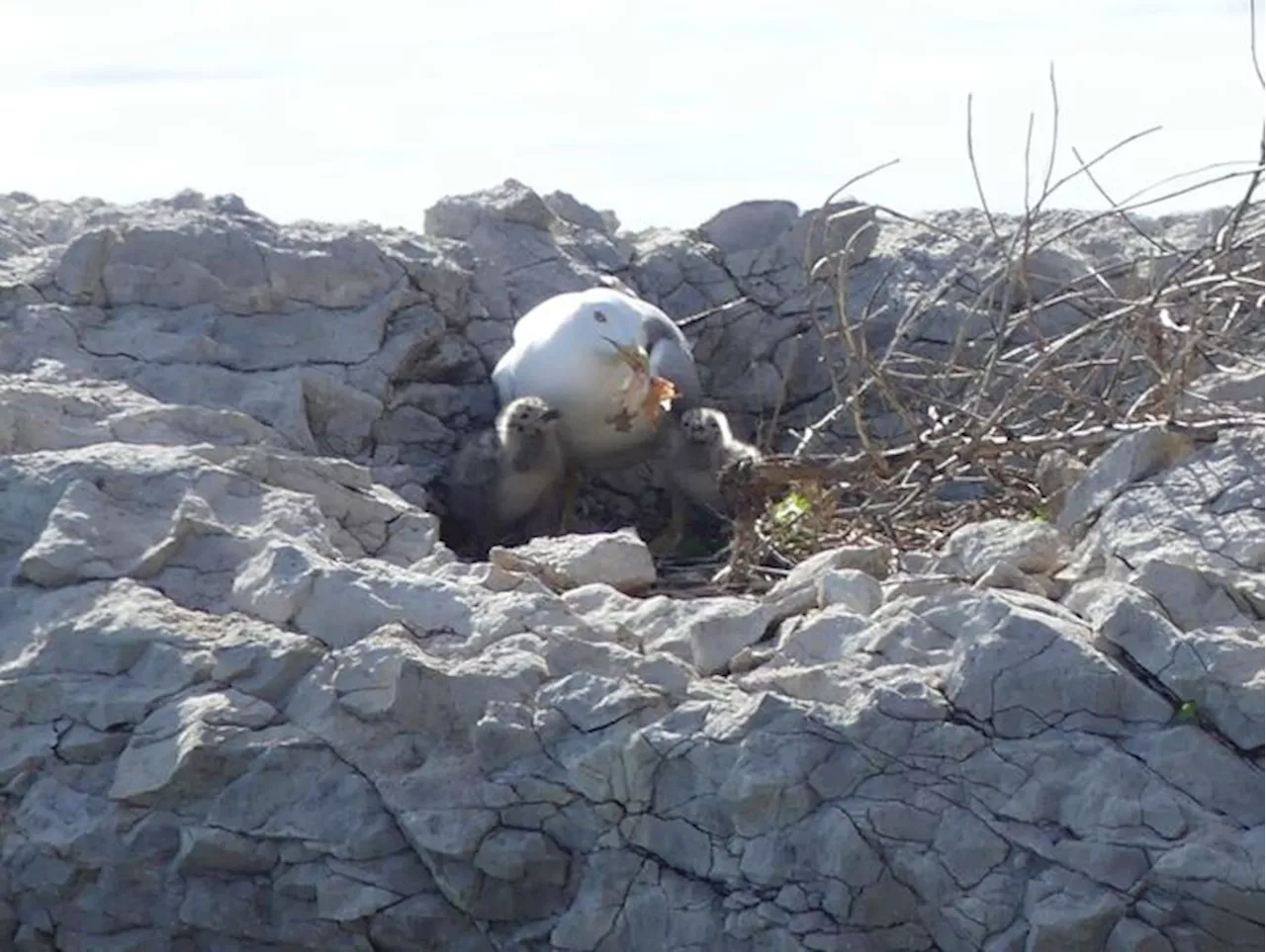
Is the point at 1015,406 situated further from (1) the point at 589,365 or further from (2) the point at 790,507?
(1) the point at 589,365

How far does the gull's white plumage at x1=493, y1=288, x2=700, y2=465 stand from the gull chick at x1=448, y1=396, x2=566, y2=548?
0.46 feet

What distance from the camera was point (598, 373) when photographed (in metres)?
8.88

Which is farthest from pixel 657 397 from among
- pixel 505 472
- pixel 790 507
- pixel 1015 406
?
pixel 1015 406

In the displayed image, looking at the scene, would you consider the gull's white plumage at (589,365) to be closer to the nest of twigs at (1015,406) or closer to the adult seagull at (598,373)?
the adult seagull at (598,373)

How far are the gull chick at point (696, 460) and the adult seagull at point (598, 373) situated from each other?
0.13 m

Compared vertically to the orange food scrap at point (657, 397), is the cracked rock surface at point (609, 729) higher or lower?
higher

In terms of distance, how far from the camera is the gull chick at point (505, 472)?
8.52 meters

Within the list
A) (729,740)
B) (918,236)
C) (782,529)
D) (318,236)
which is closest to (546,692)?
(729,740)

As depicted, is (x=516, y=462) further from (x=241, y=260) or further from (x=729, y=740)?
(x=729, y=740)

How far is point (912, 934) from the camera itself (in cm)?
493

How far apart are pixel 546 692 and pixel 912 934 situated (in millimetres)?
948

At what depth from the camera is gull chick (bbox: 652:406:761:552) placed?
870cm

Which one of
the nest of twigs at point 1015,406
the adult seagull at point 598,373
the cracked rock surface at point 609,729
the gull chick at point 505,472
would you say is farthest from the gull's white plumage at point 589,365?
the cracked rock surface at point 609,729

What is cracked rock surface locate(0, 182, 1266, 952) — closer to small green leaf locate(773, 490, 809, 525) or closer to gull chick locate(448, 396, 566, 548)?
small green leaf locate(773, 490, 809, 525)
